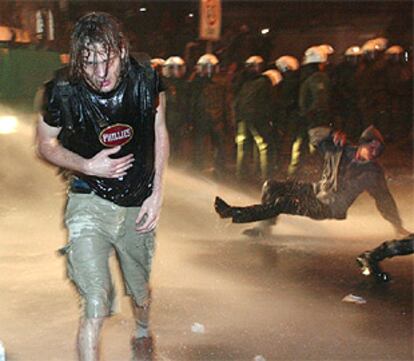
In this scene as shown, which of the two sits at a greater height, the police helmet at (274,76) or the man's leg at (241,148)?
the police helmet at (274,76)

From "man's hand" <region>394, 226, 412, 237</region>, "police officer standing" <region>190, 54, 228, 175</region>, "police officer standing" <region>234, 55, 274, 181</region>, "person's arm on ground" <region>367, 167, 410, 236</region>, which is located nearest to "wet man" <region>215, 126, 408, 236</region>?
"person's arm on ground" <region>367, 167, 410, 236</region>

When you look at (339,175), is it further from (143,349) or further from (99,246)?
(99,246)

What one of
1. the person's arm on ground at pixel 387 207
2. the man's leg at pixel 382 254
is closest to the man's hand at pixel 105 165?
the man's leg at pixel 382 254

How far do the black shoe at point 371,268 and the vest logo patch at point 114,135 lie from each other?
2887 millimetres

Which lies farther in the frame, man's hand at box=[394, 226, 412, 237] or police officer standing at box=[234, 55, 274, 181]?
police officer standing at box=[234, 55, 274, 181]

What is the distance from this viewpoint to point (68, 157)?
3432 millimetres

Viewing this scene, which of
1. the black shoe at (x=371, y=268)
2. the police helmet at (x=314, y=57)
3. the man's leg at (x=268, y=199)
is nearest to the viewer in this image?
the black shoe at (x=371, y=268)

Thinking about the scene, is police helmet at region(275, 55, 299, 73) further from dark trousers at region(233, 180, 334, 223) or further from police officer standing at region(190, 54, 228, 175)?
dark trousers at region(233, 180, 334, 223)

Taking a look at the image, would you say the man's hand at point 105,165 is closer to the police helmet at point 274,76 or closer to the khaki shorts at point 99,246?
the khaki shorts at point 99,246

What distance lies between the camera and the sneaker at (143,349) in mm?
4176

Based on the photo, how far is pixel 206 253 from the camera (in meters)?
6.66

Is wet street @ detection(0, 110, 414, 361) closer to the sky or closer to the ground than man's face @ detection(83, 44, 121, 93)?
closer to the ground

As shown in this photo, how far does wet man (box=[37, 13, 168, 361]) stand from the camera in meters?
3.35

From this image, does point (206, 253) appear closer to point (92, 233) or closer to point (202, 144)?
point (92, 233)
